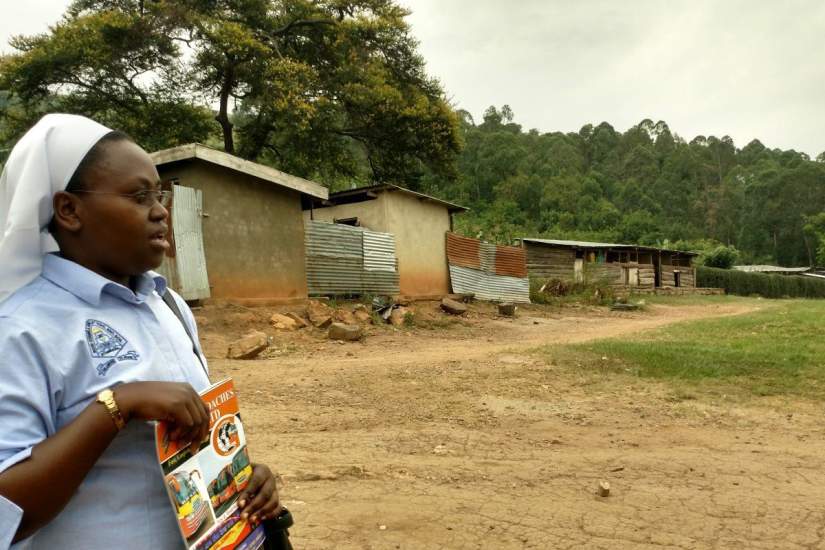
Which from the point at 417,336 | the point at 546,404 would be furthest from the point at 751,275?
the point at 546,404

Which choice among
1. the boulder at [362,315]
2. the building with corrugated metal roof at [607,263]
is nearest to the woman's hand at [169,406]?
the boulder at [362,315]

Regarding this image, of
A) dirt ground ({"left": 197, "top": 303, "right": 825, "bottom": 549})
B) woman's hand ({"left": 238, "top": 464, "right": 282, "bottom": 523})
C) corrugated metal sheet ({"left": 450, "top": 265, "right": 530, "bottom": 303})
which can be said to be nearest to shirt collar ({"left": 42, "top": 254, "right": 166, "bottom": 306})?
woman's hand ({"left": 238, "top": 464, "right": 282, "bottom": 523})

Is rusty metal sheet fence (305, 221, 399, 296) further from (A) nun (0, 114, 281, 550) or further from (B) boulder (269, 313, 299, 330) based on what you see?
(A) nun (0, 114, 281, 550)

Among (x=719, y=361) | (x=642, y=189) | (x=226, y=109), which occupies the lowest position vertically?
(x=719, y=361)

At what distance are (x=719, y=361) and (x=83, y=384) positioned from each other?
7636 millimetres

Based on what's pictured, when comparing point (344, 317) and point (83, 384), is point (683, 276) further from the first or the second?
point (83, 384)

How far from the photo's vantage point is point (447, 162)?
62.0 feet

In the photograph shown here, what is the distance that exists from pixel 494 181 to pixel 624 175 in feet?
74.3

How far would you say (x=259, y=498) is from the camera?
53.4 inches

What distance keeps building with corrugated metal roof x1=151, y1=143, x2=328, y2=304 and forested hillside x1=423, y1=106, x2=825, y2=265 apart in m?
29.4

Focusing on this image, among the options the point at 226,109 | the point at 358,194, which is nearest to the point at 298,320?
the point at 358,194

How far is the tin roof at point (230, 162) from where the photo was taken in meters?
10.7

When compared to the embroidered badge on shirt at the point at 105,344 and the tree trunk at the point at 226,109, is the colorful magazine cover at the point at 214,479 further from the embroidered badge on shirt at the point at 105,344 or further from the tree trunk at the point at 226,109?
Answer: the tree trunk at the point at 226,109

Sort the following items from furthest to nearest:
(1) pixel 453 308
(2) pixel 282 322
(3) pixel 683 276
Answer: (3) pixel 683 276, (1) pixel 453 308, (2) pixel 282 322
